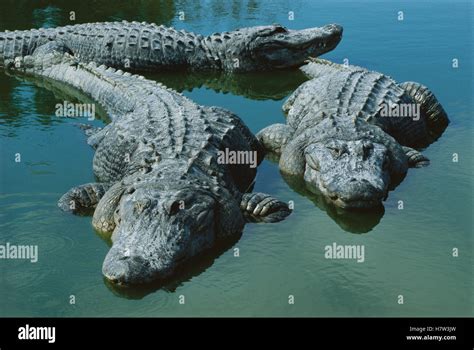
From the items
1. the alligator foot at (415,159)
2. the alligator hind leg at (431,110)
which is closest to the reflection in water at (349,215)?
the alligator foot at (415,159)

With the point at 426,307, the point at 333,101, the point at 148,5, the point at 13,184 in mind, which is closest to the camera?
the point at 426,307

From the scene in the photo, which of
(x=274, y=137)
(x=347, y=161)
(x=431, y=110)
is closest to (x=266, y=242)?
(x=347, y=161)

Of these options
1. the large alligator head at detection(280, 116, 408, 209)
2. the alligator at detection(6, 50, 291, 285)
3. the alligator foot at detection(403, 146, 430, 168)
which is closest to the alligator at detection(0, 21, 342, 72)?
the alligator at detection(6, 50, 291, 285)

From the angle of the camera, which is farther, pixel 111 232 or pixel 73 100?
pixel 73 100

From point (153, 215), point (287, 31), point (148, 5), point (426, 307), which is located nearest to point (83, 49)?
point (287, 31)

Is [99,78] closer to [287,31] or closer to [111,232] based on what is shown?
[287,31]

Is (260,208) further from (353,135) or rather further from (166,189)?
(353,135)
